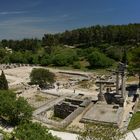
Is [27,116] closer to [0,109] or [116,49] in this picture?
[0,109]

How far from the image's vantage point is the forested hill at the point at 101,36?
114 meters

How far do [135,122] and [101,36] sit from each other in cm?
8596

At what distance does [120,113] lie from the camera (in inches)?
1656

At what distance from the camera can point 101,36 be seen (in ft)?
404

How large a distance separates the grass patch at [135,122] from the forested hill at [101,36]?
240 ft

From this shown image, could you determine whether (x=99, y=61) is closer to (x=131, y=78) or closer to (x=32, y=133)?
(x=131, y=78)

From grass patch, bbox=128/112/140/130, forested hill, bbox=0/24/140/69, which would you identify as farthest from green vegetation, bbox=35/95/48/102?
forested hill, bbox=0/24/140/69

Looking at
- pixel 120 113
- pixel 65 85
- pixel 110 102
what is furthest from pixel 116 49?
pixel 120 113

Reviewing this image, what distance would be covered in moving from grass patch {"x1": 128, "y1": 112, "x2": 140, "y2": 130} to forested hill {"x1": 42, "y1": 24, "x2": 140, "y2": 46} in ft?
240

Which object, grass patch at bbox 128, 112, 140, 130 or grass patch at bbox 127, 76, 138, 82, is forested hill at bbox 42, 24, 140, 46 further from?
grass patch at bbox 128, 112, 140, 130

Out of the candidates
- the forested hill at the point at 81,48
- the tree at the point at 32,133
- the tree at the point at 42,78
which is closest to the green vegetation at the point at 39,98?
the tree at the point at 42,78

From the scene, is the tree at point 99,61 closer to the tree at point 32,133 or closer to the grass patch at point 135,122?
the grass patch at point 135,122

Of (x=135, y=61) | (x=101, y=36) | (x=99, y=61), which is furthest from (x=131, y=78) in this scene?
(x=101, y=36)

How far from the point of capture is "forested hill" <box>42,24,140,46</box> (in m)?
114
